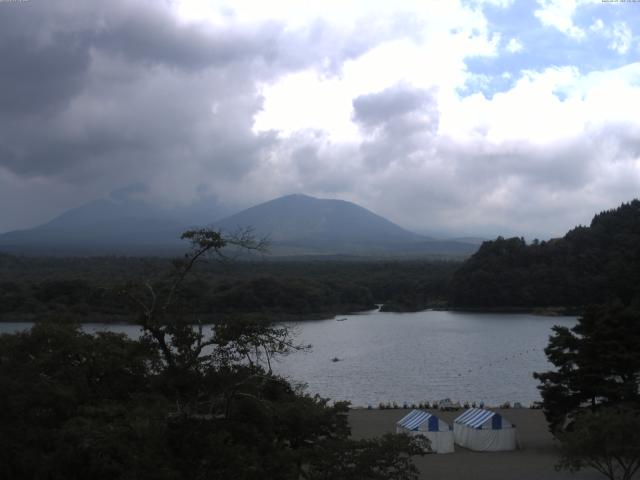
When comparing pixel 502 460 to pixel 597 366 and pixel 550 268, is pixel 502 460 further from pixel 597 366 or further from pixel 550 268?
pixel 550 268

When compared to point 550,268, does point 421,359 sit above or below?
below

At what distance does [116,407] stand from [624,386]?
8.25 metres

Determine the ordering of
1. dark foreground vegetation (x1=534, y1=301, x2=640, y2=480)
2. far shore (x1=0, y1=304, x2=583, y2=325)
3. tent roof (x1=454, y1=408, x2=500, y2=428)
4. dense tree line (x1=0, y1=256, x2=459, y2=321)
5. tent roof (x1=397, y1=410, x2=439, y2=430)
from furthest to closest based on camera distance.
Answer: dense tree line (x1=0, y1=256, x2=459, y2=321) < far shore (x1=0, y1=304, x2=583, y2=325) < tent roof (x1=454, y1=408, x2=500, y2=428) < tent roof (x1=397, y1=410, x2=439, y2=430) < dark foreground vegetation (x1=534, y1=301, x2=640, y2=480)

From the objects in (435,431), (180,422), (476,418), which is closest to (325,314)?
(476,418)

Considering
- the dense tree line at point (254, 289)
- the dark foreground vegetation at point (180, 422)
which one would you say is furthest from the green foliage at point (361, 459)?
the dense tree line at point (254, 289)

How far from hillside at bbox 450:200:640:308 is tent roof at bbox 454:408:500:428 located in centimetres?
3403

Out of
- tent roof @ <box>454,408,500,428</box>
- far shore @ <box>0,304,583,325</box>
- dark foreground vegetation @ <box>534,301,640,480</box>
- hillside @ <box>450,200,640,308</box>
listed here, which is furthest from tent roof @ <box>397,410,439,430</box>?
hillside @ <box>450,200,640,308</box>

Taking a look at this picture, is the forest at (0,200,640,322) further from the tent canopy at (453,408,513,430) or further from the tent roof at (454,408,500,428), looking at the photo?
the tent canopy at (453,408,513,430)

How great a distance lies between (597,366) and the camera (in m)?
11.7

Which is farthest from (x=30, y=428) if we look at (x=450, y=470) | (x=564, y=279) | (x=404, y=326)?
(x=564, y=279)

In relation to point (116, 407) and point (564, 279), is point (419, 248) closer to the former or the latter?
point (564, 279)

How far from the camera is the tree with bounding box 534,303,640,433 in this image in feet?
38.2

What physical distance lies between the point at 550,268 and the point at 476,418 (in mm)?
38693

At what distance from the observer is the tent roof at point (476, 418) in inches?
496
